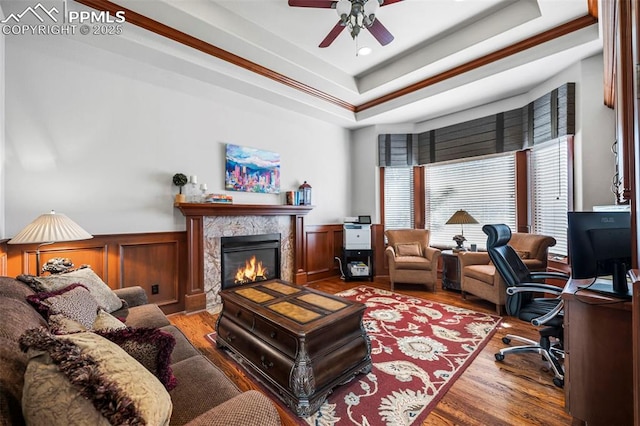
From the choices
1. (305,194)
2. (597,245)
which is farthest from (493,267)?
(305,194)

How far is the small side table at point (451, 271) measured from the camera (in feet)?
13.5

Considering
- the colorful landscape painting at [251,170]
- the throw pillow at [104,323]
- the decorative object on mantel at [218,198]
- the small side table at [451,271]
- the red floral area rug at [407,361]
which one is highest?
the colorful landscape painting at [251,170]

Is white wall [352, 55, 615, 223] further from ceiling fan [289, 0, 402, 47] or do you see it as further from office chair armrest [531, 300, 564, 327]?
ceiling fan [289, 0, 402, 47]

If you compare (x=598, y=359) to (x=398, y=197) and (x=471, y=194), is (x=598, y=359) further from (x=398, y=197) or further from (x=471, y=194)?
(x=398, y=197)

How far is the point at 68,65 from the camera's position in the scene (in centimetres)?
270

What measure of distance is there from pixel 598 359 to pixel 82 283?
322 centimetres

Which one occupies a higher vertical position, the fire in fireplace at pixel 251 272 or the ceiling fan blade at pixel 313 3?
the ceiling fan blade at pixel 313 3

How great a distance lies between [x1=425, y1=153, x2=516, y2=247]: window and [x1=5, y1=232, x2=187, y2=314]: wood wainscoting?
165 inches

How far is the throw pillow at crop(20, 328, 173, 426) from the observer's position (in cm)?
65

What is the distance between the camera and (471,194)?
4.59 m

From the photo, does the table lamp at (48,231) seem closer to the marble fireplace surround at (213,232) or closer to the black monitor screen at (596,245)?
the marble fireplace surround at (213,232)

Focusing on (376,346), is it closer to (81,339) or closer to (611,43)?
(81,339)

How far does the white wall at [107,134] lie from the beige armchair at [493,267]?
3241 mm

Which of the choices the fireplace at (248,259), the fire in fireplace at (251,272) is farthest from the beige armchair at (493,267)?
the fire in fireplace at (251,272)
